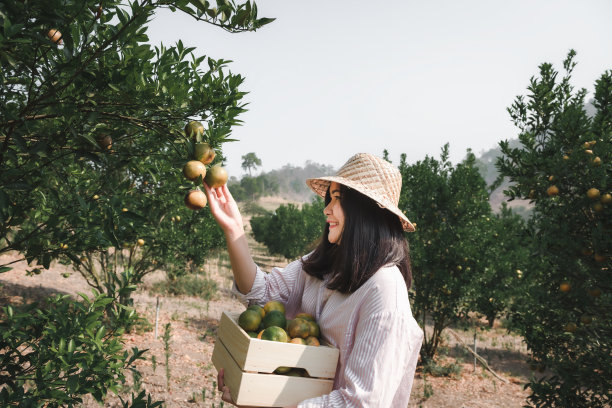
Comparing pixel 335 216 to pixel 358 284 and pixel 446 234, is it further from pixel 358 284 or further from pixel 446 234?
pixel 446 234

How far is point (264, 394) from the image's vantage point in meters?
Answer: 1.50

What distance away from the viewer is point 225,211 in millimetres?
1945

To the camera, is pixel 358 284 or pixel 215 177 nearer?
pixel 358 284

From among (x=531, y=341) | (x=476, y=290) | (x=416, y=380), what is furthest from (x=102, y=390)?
(x=476, y=290)

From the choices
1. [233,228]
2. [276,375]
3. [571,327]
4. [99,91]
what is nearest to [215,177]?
[233,228]

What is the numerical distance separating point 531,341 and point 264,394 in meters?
4.06

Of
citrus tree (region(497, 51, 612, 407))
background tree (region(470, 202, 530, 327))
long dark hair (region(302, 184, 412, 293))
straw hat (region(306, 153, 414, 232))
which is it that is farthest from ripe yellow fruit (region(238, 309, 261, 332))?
background tree (region(470, 202, 530, 327))

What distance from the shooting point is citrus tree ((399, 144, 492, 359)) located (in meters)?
7.89

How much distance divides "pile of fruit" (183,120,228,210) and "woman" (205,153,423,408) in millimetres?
94

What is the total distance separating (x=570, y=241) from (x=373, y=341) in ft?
10.9

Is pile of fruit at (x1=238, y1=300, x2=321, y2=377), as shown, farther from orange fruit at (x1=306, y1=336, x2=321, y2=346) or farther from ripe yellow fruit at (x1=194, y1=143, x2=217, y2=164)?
ripe yellow fruit at (x1=194, y1=143, x2=217, y2=164)

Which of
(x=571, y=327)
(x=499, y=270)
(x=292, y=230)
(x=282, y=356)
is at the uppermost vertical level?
(x=282, y=356)

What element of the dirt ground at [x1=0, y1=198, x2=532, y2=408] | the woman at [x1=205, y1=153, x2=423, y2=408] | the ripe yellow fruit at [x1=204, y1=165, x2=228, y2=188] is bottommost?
the dirt ground at [x1=0, y1=198, x2=532, y2=408]

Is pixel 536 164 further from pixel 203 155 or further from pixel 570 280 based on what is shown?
pixel 203 155
